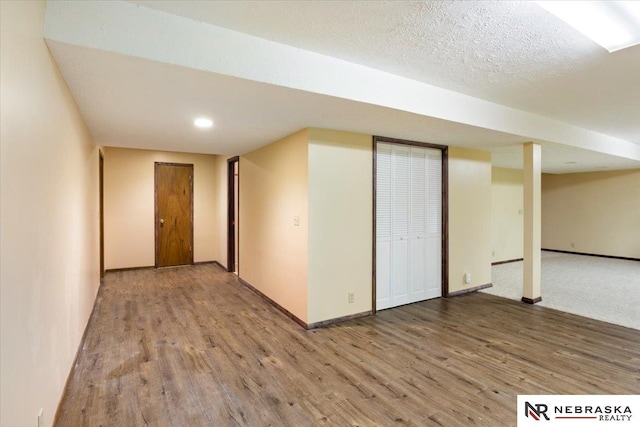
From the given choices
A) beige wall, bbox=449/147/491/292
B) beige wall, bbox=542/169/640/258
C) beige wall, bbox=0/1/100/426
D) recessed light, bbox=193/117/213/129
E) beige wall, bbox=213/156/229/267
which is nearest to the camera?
beige wall, bbox=0/1/100/426

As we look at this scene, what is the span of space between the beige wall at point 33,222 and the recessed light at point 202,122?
99cm

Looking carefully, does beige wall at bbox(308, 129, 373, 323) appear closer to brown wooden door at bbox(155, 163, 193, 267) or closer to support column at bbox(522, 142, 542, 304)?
support column at bbox(522, 142, 542, 304)

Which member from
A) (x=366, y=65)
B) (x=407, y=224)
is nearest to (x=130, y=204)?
(x=407, y=224)

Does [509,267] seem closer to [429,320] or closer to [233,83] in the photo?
[429,320]

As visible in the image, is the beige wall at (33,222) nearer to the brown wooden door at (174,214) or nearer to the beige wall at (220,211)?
the beige wall at (220,211)

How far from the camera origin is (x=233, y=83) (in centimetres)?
214

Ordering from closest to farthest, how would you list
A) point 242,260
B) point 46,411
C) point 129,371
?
point 46,411 < point 129,371 < point 242,260

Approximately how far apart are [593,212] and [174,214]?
10.1 meters

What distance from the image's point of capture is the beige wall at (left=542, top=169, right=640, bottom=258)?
7.66 m

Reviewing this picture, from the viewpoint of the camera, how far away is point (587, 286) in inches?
205

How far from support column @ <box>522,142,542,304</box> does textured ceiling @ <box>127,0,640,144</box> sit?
117 centimetres

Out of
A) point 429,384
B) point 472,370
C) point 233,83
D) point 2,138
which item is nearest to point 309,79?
point 233,83

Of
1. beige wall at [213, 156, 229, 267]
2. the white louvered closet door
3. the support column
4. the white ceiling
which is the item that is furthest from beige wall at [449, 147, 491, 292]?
beige wall at [213, 156, 229, 267]

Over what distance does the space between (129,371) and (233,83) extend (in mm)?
2363
